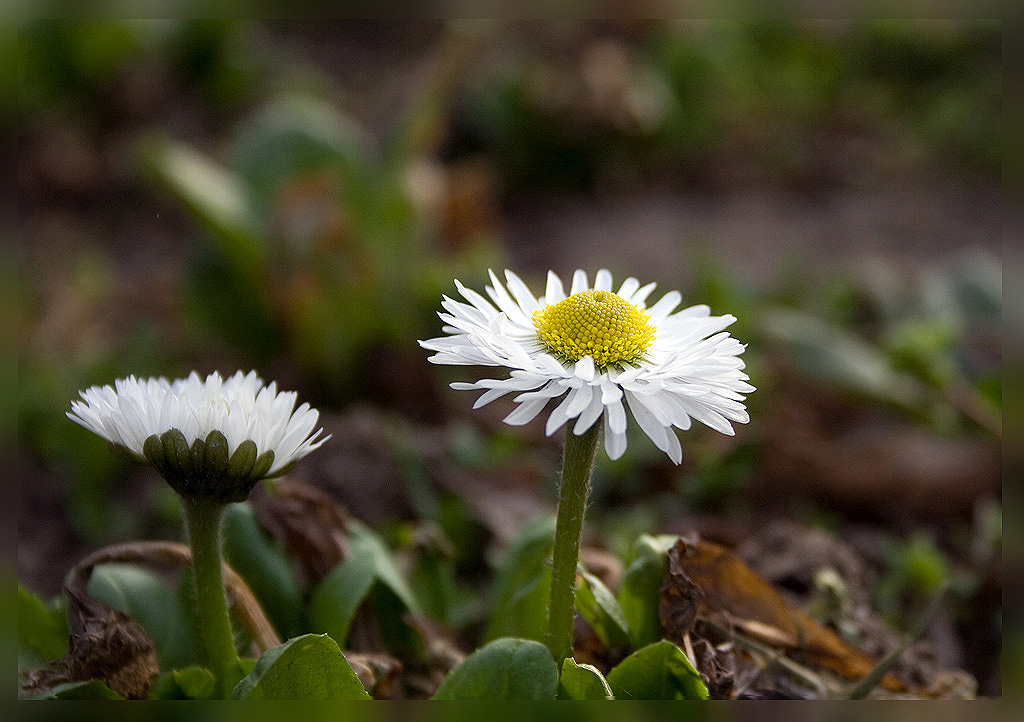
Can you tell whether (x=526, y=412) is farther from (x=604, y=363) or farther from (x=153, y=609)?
(x=153, y=609)

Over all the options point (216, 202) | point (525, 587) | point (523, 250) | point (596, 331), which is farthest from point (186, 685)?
point (523, 250)

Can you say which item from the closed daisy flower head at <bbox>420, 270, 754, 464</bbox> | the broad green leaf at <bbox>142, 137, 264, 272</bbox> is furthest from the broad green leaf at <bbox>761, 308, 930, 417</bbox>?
the broad green leaf at <bbox>142, 137, 264, 272</bbox>

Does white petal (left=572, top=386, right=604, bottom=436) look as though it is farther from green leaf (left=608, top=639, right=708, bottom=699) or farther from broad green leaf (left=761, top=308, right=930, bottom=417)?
broad green leaf (left=761, top=308, right=930, bottom=417)

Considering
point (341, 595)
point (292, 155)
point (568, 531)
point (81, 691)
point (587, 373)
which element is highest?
point (292, 155)

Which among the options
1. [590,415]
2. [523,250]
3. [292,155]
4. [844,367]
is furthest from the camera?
[523,250]

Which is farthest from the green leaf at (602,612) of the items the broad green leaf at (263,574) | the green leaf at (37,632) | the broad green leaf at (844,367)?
the broad green leaf at (844,367)

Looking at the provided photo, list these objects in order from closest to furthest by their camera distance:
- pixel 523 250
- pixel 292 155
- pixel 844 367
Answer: pixel 844 367 < pixel 292 155 < pixel 523 250

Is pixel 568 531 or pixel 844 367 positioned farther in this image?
pixel 844 367
